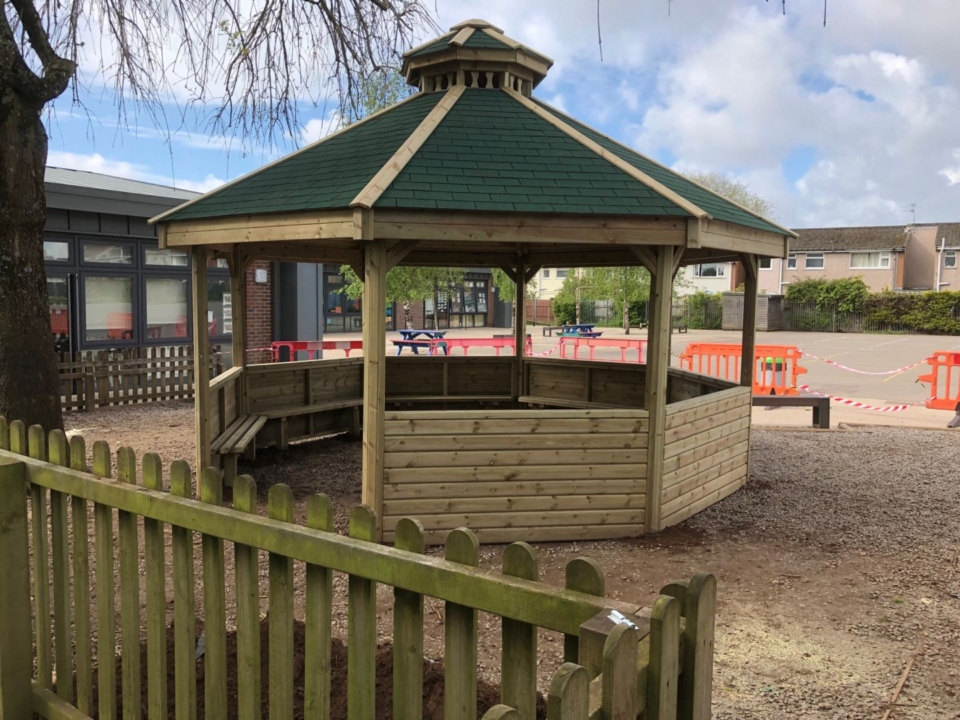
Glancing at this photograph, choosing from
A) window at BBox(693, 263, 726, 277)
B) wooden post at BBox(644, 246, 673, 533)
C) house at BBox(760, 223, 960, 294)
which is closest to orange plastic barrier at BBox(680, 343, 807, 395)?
wooden post at BBox(644, 246, 673, 533)

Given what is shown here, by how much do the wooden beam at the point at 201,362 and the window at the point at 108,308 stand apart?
313 inches

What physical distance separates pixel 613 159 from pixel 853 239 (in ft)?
191

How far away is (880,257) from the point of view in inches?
2221

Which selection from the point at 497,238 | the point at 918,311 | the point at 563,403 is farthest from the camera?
the point at 918,311

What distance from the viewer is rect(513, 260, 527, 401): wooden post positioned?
35.4 feet

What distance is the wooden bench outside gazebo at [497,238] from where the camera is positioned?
604 centimetres

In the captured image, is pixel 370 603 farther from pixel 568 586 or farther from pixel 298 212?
pixel 298 212

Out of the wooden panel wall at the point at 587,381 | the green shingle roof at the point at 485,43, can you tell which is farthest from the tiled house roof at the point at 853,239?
the green shingle roof at the point at 485,43

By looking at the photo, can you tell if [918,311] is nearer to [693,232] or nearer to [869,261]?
[869,261]

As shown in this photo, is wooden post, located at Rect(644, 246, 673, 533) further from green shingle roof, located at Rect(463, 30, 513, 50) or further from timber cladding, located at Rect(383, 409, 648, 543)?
green shingle roof, located at Rect(463, 30, 513, 50)

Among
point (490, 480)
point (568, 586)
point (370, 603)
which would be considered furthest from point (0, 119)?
point (568, 586)

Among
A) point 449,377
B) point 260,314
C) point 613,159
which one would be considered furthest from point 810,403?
point 260,314

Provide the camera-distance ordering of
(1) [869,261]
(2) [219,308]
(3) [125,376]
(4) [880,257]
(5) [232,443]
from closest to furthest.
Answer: (5) [232,443], (3) [125,376], (2) [219,308], (4) [880,257], (1) [869,261]

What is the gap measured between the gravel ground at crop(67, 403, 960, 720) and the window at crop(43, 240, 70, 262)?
486cm
